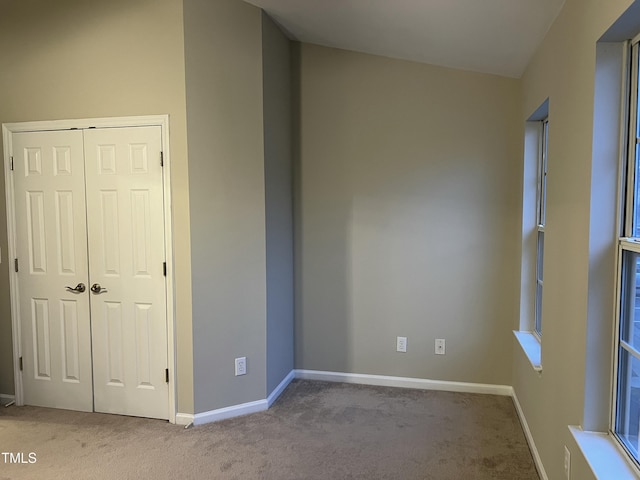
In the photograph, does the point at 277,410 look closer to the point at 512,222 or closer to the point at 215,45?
the point at 512,222

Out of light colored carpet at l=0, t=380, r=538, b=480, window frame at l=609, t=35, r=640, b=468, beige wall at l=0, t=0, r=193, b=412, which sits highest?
beige wall at l=0, t=0, r=193, b=412

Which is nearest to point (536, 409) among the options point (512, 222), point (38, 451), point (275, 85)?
point (512, 222)

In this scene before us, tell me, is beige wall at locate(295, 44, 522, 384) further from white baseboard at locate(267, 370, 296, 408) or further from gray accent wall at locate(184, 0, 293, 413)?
gray accent wall at locate(184, 0, 293, 413)

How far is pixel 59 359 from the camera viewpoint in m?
3.22

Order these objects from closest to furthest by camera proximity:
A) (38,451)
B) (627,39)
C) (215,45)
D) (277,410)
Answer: (627,39)
(38,451)
(215,45)
(277,410)

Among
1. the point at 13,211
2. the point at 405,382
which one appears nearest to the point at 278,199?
the point at 405,382

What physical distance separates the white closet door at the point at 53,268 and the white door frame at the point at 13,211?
0.13 ft

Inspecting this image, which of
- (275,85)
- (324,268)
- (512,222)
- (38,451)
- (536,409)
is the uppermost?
(275,85)

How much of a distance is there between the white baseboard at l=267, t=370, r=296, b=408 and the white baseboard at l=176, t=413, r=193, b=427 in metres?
0.54

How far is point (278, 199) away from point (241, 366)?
1.21 metres

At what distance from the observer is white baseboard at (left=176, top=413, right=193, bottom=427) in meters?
2.98

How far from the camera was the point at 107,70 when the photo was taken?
2984 mm

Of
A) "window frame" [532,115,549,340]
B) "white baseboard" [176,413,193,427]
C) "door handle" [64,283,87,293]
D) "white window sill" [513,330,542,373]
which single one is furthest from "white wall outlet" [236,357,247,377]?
"window frame" [532,115,549,340]

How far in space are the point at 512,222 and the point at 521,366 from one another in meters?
1.02
